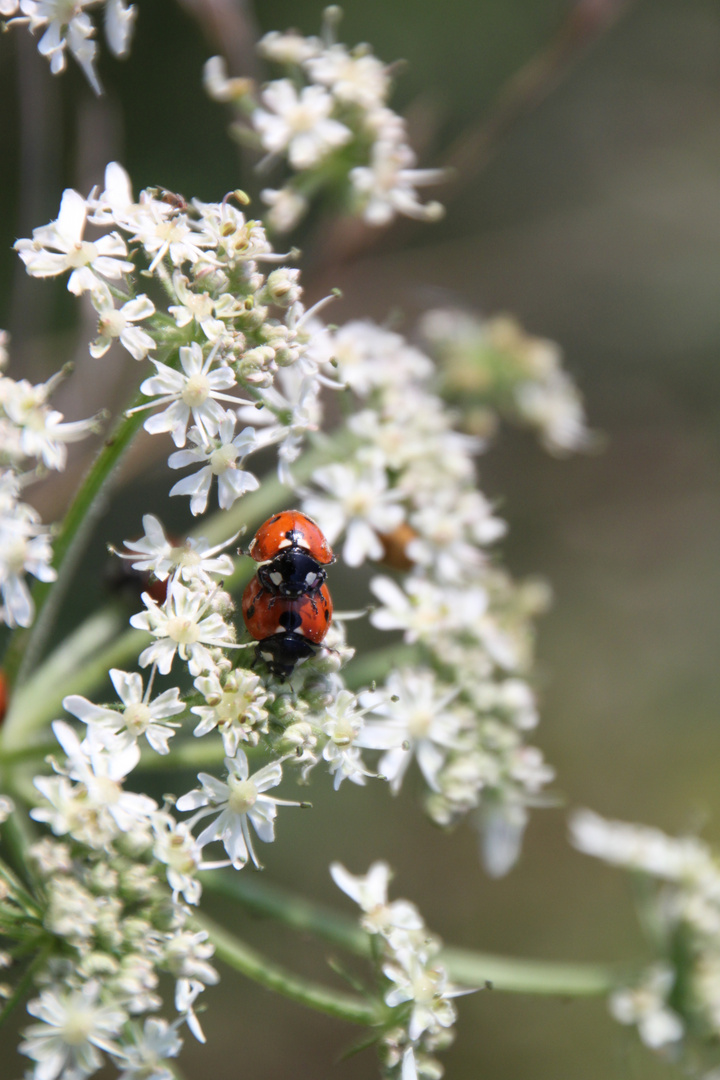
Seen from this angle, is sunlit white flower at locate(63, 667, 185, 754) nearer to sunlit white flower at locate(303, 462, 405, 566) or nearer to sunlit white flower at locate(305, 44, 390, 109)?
sunlit white flower at locate(303, 462, 405, 566)

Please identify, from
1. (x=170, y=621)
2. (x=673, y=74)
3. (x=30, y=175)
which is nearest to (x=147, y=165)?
(x=30, y=175)

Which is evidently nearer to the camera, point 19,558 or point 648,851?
point 19,558

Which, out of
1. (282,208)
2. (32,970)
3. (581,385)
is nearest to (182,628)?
(32,970)

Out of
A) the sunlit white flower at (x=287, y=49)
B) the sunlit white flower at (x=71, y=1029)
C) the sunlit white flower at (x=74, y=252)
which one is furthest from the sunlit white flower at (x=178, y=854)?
the sunlit white flower at (x=287, y=49)

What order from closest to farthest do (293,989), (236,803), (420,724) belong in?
(236,803), (293,989), (420,724)

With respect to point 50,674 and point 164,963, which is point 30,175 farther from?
point 164,963

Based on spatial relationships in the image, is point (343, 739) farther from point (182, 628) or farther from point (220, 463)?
point (220, 463)
